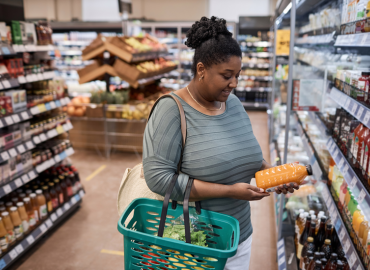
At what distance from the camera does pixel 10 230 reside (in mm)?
2789

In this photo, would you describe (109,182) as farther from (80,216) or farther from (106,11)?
(106,11)

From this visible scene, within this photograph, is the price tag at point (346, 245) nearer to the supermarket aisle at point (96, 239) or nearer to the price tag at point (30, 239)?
the supermarket aisle at point (96, 239)

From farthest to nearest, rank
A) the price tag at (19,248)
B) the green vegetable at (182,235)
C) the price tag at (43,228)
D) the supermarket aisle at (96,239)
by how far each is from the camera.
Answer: the price tag at (43,228) → the supermarket aisle at (96,239) → the price tag at (19,248) → the green vegetable at (182,235)

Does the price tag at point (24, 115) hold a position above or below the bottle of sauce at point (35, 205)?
above

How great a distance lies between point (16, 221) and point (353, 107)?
2728 mm

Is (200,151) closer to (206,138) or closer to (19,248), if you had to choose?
(206,138)

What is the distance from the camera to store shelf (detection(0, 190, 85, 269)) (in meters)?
2.74

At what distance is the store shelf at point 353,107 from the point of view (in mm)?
1521

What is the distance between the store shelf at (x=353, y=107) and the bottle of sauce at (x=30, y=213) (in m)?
2.70

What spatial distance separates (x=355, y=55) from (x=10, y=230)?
10.0 feet

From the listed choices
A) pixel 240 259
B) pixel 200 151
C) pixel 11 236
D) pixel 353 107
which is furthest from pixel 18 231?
pixel 353 107

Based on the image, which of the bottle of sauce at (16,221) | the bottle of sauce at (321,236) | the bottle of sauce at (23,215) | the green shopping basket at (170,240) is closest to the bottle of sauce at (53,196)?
the bottle of sauce at (23,215)

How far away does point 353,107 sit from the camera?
1719 millimetres

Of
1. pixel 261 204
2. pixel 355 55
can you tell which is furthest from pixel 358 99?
pixel 261 204
